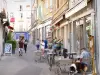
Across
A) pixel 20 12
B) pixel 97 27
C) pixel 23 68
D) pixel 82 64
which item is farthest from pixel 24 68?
pixel 20 12

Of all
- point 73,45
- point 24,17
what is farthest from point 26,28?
point 73,45

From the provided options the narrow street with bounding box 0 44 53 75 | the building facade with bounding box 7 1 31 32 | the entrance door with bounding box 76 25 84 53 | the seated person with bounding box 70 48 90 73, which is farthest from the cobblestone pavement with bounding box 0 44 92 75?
the building facade with bounding box 7 1 31 32

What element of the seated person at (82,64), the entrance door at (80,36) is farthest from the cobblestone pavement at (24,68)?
the entrance door at (80,36)

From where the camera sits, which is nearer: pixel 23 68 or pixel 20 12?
pixel 23 68

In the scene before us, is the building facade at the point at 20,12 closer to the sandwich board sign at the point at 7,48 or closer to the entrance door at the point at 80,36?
the sandwich board sign at the point at 7,48

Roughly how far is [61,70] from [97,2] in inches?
164

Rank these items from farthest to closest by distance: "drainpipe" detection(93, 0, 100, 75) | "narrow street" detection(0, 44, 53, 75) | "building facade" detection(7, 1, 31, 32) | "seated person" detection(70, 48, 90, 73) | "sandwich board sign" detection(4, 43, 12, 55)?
"building facade" detection(7, 1, 31, 32) < "sandwich board sign" detection(4, 43, 12, 55) < "narrow street" detection(0, 44, 53, 75) < "drainpipe" detection(93, 0, 100, 75) < "seated person" detection(70, 48, 90, 73)

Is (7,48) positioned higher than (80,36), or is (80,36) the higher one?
(80,36)

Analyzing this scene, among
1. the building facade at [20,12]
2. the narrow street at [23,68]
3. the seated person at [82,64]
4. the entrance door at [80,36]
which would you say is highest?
the building facade at [20,12]

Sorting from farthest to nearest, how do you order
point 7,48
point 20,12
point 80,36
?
1. point 20,12
2. point 7,48
3. point 80,36

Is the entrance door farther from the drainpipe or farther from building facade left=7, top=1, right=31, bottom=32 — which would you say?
building facade left=7, top=1, right=31, bottom=32

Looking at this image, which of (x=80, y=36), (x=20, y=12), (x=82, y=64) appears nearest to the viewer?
(x=82, y=64)

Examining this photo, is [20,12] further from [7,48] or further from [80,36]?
[80,36]

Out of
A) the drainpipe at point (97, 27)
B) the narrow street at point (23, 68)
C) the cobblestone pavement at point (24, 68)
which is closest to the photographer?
the drainpipe at point (97, 27)
